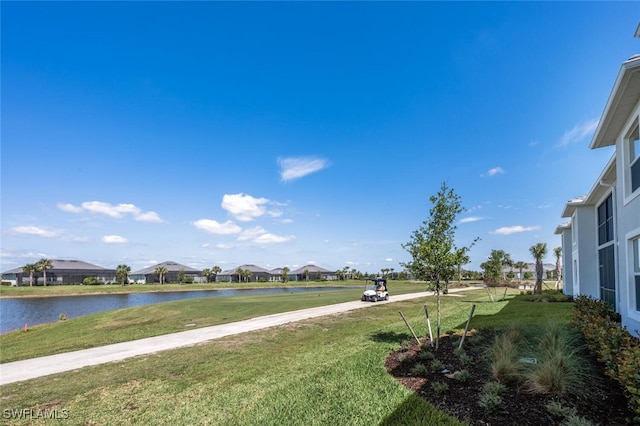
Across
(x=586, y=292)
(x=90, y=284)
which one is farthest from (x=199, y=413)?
(x=90, y=284)

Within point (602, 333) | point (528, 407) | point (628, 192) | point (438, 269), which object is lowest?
point (528, 407)

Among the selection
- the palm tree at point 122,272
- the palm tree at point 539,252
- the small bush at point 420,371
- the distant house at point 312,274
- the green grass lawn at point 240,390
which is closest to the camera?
the green grass lawn at point 240,390

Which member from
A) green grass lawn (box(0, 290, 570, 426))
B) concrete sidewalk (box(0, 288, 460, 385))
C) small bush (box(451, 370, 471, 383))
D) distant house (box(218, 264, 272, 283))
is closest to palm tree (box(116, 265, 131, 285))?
distant house (box(218, 264, 272, 283))

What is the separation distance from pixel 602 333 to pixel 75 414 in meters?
9.90

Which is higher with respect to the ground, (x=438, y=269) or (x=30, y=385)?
(x=438, y=269)

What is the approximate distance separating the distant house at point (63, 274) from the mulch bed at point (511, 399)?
95822mm

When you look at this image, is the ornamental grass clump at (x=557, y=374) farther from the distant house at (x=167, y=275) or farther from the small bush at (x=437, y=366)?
the distant house at (x=167, y=275)

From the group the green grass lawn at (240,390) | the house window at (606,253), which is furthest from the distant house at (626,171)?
the green grass lawn at (240,390)

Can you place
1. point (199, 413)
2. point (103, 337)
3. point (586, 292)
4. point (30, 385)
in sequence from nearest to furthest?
point (199, 413), point (30, 385), point (103, 337), point (586, 292)

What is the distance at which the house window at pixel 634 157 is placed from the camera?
8691 millimetres

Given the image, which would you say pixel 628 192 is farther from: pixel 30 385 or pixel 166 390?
pixel 30 385

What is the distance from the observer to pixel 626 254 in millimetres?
9094

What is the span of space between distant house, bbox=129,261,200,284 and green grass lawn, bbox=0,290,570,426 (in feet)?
301

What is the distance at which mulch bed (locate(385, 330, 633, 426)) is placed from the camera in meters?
4.73
